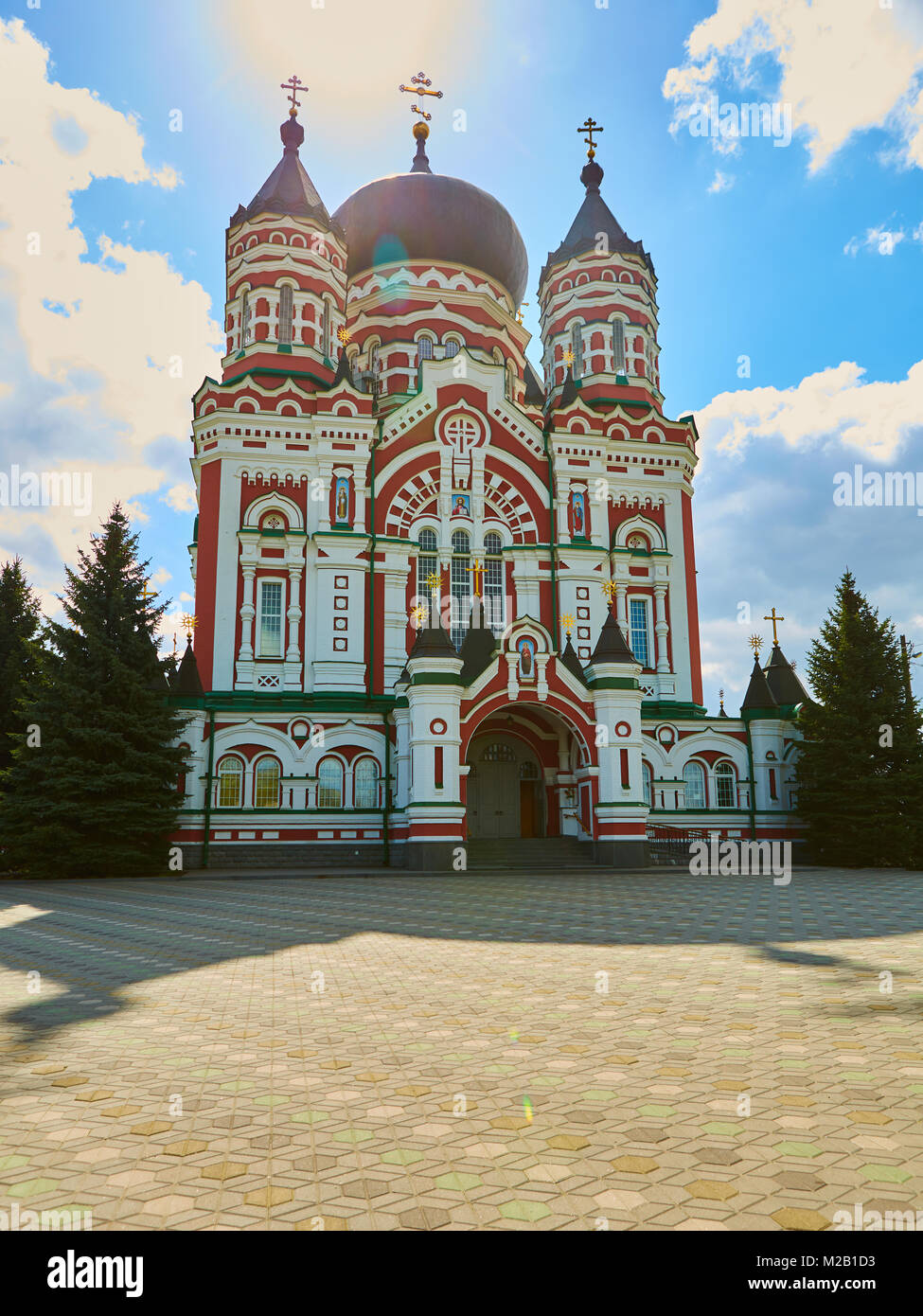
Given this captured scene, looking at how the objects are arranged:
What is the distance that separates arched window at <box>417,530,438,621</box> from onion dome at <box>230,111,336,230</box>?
12238mm

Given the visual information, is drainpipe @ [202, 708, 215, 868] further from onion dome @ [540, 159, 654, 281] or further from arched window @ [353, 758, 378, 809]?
onion dome @ [540, 159, 654, 281]

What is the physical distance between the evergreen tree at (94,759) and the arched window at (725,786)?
15.7m

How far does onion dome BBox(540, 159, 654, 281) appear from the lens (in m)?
35.8

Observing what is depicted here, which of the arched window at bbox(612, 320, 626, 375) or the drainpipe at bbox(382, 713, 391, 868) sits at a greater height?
the arched window at bbox(612, 320, 626, 375)

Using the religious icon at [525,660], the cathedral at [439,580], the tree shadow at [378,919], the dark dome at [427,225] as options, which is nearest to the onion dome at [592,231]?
the cathedral at [439,580]

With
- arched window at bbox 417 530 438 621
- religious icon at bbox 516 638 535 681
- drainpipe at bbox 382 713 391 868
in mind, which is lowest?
drainpipe at bbox 382 713 391 868

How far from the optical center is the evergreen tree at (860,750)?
82.7 feet

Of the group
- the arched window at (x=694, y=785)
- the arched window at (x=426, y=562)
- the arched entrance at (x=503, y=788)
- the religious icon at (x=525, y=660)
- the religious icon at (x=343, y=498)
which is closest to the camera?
the religious icon at (x=525, y=660)

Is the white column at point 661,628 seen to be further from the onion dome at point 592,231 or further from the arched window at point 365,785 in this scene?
the onion dome at point 592,231

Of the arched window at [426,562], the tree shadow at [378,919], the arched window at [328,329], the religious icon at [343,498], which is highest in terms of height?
the arched window at [328,329]

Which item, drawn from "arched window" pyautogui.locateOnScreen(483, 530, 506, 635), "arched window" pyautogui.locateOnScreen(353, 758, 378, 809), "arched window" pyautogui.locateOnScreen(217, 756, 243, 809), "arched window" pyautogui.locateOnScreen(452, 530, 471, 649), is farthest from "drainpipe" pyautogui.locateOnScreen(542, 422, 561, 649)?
"arched window" pyautogui.locateOnScreen(217, 756, 243, 809)

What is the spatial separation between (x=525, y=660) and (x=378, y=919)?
1250 centimetres

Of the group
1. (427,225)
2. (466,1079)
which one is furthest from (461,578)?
(466,1079)
